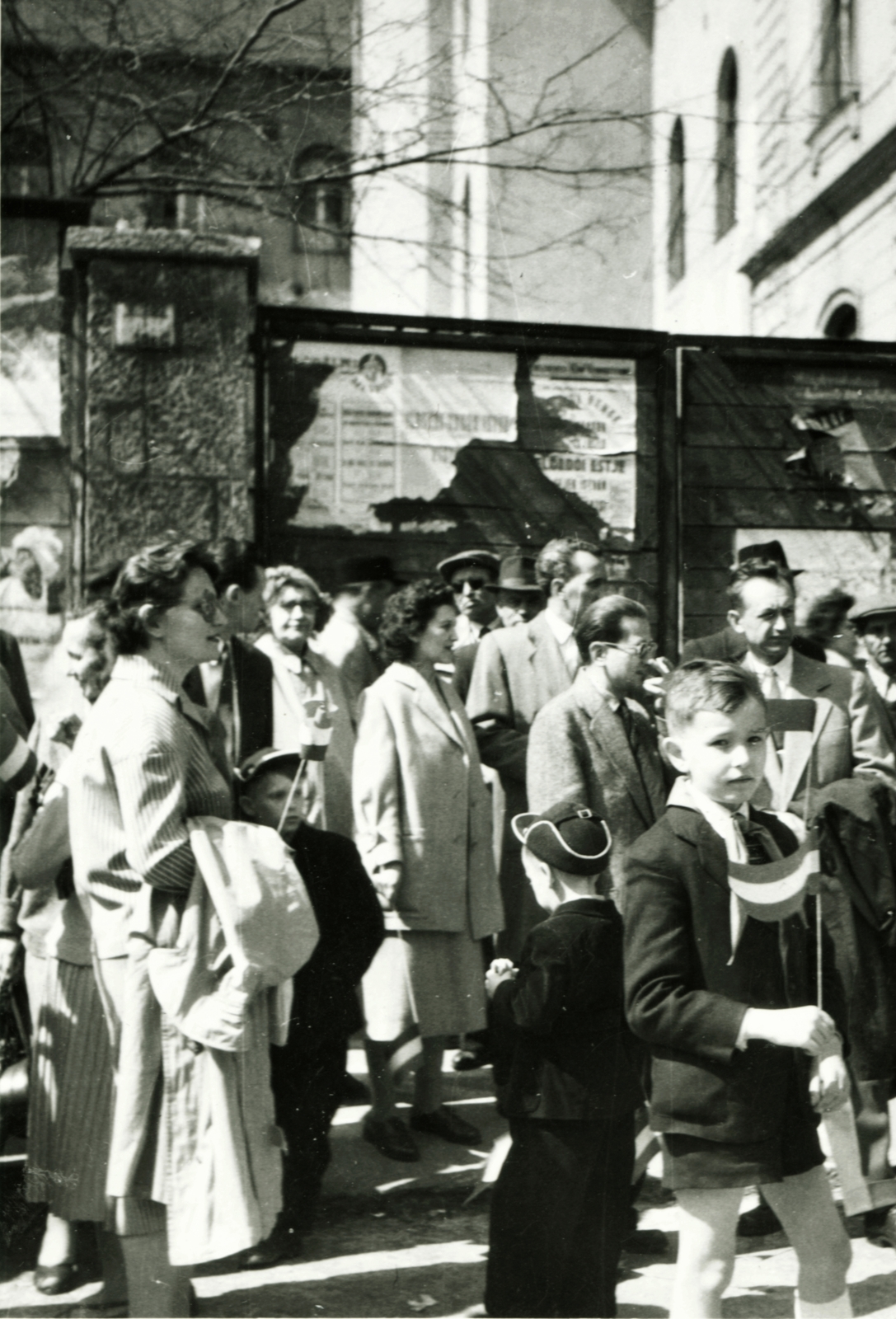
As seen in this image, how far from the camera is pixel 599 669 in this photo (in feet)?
14.0

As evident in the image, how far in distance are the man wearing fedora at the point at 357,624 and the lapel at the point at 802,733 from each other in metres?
1.70

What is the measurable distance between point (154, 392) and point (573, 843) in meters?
3.95

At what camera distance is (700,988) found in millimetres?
2682

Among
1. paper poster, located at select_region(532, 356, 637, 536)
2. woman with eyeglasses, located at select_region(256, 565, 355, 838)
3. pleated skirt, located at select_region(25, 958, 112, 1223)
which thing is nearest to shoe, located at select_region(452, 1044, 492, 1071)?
woman with eyeglasses, located at select_region(256, 565, 355, 838)

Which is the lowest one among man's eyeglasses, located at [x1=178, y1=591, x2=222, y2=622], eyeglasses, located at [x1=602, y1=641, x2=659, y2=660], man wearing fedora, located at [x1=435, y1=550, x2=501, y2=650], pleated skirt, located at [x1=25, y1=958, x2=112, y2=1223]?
pleated skirt, located at [x1=25, y1=958, x2=112, y2=1223]

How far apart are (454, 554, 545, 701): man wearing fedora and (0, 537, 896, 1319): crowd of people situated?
713mm

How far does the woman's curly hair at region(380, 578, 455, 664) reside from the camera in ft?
15.6

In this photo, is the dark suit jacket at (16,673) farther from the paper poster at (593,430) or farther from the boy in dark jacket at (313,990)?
the paper poster at (593,430)

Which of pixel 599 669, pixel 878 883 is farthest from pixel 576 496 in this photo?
pixel 878 883

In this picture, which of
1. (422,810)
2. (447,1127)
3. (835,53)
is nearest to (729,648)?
(422,810)

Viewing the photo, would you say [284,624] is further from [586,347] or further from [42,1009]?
[586,347]

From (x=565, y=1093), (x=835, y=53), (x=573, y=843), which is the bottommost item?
(x=565, y=1093)

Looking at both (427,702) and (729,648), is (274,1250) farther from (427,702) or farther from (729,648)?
(729,648)

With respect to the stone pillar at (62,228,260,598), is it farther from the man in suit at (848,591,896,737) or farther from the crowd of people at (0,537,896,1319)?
the man in suit at (848,591,896,737)
